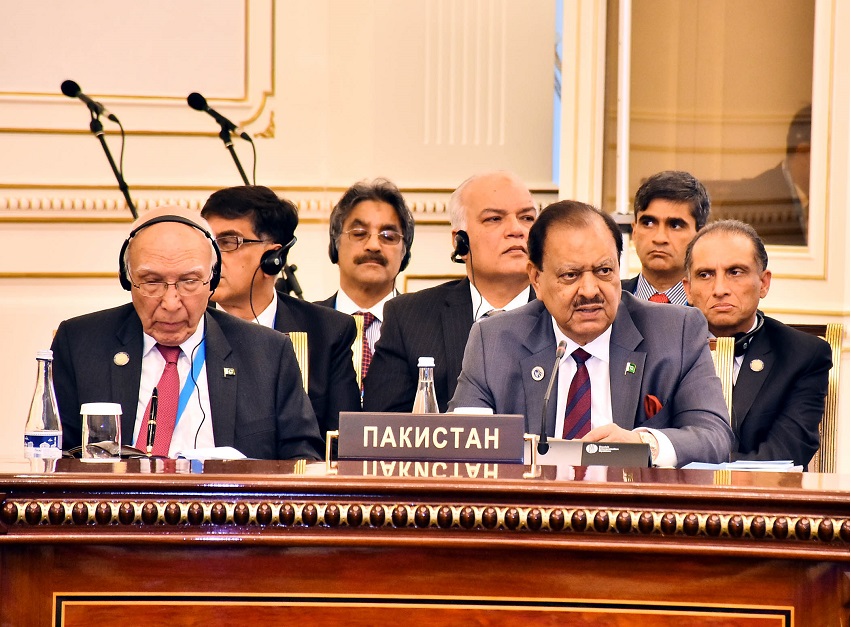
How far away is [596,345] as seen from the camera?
3.00 meters

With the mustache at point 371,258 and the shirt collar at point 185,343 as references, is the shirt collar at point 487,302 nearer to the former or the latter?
the mustache at point 371,258

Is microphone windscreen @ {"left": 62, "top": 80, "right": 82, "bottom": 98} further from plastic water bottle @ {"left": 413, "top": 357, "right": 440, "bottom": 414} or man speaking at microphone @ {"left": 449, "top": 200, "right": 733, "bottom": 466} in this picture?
plastic water bottle @ {"left": 413, "top": 357, "right": 440, "bottom": 414}

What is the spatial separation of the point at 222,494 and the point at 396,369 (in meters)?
1.96

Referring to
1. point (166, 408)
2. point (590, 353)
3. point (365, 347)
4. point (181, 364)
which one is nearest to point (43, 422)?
point (166, 408)

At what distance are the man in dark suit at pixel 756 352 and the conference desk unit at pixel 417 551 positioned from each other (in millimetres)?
1708

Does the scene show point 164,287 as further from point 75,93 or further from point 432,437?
point 75,93

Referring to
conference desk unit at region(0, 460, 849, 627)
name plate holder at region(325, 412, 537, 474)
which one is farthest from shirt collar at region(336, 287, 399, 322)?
conference desk unit at region(0, 460, 849, 627)

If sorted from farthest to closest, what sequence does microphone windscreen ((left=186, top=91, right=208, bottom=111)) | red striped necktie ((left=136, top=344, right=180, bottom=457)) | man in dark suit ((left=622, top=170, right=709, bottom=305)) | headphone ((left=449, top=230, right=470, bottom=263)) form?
1. microphone windscreen ((left=186, top=91, right=208, bottom=111))
2. man in dark suit ((left=622, top=170, right=709, bottom=305))
3. headphone ((left=449, top=230, right=470, bottom=263))
4. red striped necktie ((left=136, top=344, right=180, bottom=457))

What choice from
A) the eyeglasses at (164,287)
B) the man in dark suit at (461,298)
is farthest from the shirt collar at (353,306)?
the eyeglasses at (164,287)

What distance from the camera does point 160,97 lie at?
5.28 meters

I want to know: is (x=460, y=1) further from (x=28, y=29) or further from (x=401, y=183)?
(x=28, y=29)

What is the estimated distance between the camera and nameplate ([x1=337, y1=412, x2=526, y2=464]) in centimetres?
206

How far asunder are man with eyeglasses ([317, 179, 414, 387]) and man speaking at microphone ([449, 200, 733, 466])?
1.24m

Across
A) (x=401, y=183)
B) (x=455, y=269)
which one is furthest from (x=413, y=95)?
(x=455, y=269)
